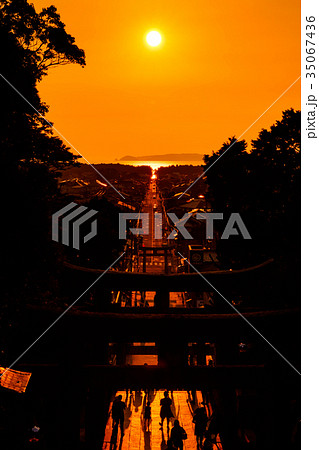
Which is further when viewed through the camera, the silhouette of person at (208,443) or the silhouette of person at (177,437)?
the silhouette of person at (208,443)

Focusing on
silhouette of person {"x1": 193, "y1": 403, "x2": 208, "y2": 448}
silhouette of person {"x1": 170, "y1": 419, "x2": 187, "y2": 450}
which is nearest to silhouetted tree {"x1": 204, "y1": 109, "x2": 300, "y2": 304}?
silhouette of person {"x1": 193, "y1": 403, "x2": 208, "y2": 448}

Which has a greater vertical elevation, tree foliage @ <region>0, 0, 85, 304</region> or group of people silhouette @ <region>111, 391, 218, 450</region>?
tree foliage @ <region>0, 0, 85, 304</region>

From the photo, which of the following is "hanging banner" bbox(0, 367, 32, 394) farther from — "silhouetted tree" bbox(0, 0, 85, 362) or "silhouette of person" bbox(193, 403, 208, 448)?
"silhouette of person" bbox(193, 403, 208, 448)

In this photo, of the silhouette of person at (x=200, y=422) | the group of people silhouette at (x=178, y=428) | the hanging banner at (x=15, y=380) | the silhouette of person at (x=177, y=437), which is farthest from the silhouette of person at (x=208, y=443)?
the hanging banner at (x=15, y=380)

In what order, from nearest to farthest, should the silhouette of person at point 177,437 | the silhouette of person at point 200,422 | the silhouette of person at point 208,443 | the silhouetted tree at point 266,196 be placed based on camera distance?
the silhouette of person at point 177,437, the silhouette of person at point 208,443, the silhouette of person at point 200,422, the silhouetted tree at point 266,196

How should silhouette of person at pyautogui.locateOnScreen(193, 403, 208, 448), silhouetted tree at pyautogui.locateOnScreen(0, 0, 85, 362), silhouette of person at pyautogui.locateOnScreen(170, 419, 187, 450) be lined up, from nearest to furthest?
1. silhouetted tree at pyautogui.locateOnScreen(0, 0, 85, 362)
2. silhouette of person at pyautogui.locateOnScreen(170, 419, 187, 450)
3. silhouette of person at pyautogui.locateOnScreen(193, 403, 208, 448)

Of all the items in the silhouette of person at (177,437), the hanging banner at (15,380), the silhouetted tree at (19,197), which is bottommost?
the silhouette of person at (177,437)

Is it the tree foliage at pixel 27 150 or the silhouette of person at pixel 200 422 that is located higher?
the tree foliage at pixel 27 150

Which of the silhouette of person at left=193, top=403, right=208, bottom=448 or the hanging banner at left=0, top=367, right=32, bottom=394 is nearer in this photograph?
the hanging banner at left=0, top=367, right=32, bottom=394

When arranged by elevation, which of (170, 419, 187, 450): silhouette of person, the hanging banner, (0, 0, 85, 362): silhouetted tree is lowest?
(170, 419, 187, 450): silhouette of person

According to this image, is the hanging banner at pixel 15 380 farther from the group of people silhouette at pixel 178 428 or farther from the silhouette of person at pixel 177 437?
the silhouette of person at pixel 177 437

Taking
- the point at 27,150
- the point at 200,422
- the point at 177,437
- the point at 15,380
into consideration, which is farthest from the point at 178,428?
the point at 27,150

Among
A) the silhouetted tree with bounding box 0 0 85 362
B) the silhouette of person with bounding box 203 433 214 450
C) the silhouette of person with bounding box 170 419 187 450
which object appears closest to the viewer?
the silhouetted tree with bounding box 0 0 85 362

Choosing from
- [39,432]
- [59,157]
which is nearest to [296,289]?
[39,432]
